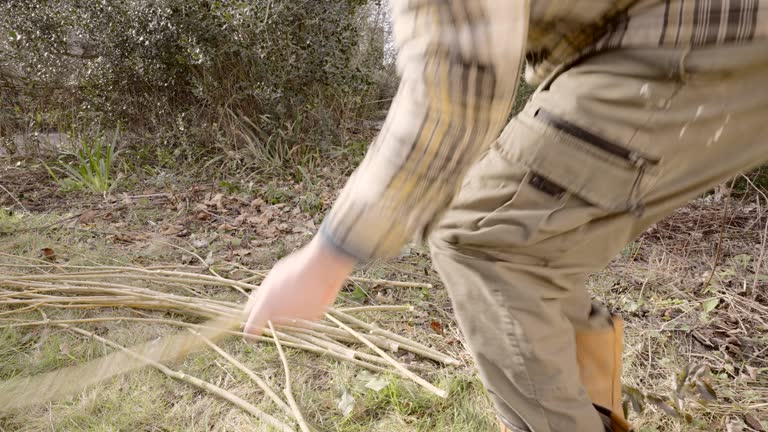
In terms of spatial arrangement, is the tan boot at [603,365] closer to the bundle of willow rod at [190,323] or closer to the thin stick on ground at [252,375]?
the bundle of willow rod at [190,323]

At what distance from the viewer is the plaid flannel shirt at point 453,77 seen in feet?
1.97

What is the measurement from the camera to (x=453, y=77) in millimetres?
609

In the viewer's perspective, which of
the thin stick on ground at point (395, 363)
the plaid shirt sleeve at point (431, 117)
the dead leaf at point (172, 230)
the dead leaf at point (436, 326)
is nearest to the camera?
the plaid shirt sleeve at point (431, 117)

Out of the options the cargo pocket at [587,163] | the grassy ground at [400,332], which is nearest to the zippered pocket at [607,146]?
the cargo pocket at [587,163]

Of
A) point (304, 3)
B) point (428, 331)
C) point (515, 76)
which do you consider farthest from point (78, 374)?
point (304, 3)

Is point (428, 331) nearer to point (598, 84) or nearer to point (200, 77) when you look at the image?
point (598, 84)

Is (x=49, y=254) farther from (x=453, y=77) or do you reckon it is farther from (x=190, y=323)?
(x=453, y=77)

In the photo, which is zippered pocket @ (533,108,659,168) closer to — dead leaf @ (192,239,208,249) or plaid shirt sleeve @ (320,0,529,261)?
plaid shirt sleeve @ (320,0,529,261)

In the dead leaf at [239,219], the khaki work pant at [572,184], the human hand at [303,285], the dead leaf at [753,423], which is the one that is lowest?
the dead leaf at [239,219]

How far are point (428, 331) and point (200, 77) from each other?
3432 mm

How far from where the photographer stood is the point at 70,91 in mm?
4859

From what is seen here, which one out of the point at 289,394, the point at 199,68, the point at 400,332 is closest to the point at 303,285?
the point at 289,394

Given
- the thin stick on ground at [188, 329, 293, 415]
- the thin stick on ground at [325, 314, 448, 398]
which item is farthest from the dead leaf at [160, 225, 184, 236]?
the thin stick on ground at [325, 314, 448, 398]

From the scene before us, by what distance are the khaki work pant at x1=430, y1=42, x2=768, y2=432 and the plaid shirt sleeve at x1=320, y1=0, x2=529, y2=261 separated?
127 millimetres
